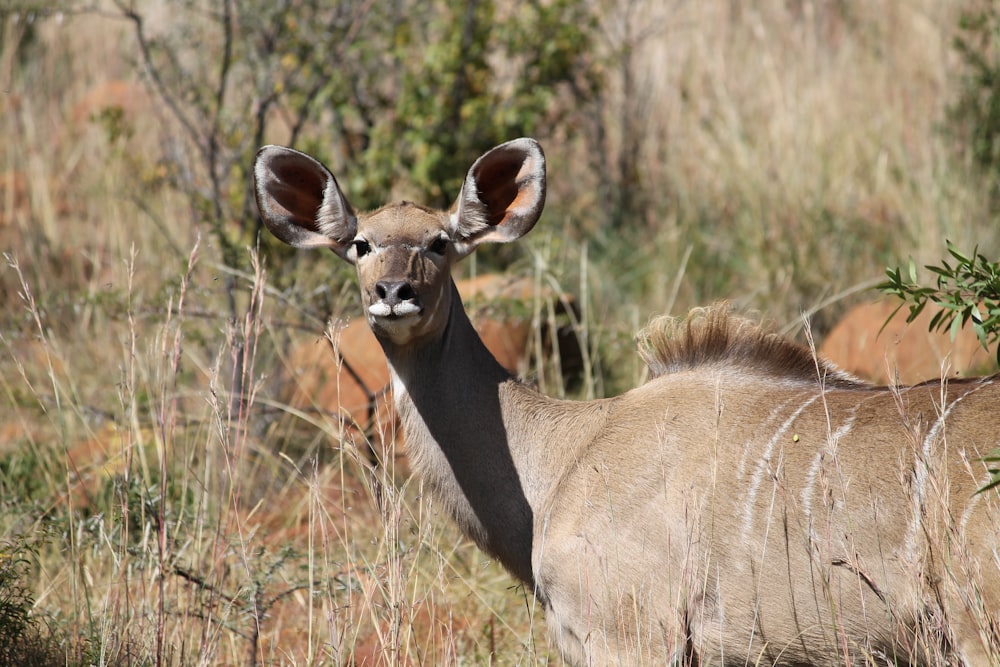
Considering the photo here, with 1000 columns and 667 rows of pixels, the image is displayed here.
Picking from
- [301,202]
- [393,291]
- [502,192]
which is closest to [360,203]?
[301,202]

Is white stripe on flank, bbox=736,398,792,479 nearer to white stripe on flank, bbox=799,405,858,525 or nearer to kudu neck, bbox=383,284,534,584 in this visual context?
white stripe on flank, bbox=799,405,858,525

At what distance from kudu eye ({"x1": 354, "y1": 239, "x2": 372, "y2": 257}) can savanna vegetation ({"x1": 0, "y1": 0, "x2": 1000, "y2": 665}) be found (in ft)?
1.32

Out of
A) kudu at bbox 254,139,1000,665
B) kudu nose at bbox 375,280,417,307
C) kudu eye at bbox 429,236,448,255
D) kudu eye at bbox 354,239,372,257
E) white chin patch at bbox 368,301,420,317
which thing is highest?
kudu eye at bbox 354,239,372,257

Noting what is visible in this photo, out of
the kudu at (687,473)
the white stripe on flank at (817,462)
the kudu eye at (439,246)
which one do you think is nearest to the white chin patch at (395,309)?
the kudu at (687,473)

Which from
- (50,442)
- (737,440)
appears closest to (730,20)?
(50,442)

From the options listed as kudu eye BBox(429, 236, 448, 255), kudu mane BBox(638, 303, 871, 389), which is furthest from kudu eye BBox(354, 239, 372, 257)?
kudu mane BBox(638, 303, 871, 389)

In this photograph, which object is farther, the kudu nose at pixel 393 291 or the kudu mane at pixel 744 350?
the kudu mane at pixel 744 350

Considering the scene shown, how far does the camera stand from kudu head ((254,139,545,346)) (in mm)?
3438

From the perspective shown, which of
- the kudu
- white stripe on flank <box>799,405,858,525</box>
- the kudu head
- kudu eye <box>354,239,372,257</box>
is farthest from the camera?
kudu eye <box>354,239,372,257</box>

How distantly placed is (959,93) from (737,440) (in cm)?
642

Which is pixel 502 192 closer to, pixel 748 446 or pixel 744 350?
pixel 744 350

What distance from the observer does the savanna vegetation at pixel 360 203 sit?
13.3 ft

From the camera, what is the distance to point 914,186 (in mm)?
8117

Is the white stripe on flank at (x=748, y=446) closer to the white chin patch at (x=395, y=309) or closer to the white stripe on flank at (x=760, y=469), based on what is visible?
the white stripe on flank at (x=760, y=469)
